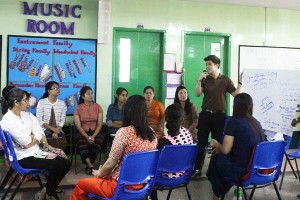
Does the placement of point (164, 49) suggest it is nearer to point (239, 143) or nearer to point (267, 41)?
point (267, 41)

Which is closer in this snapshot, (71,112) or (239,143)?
(239,143)

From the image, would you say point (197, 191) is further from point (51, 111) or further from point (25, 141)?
point (51, 111)

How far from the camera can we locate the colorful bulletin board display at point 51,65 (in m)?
5.57

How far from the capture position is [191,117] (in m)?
5.17

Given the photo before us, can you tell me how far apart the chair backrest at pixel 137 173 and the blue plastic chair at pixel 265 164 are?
0.91 metres

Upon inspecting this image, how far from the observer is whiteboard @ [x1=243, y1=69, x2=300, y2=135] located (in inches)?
174

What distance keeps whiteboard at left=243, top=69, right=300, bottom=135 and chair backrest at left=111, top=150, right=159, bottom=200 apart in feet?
7.03

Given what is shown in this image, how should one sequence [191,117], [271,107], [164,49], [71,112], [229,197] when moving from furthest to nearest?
[164,49] → [71,112] → [191,117] → [271,107] → [229,197]

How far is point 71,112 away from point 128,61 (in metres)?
1.26

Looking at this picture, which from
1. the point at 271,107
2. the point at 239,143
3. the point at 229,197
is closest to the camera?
the point at 239,143

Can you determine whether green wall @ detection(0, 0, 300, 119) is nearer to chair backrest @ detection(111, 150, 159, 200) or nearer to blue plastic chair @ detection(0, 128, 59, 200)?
blue plastic chair @ detection(0, 128, 59, 200)

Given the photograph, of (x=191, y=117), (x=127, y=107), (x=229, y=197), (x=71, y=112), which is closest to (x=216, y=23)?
(x=191, y=117)

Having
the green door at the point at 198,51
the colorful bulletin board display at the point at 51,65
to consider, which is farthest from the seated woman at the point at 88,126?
the green door at the point at 198,51

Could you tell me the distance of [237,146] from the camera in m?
3.33
